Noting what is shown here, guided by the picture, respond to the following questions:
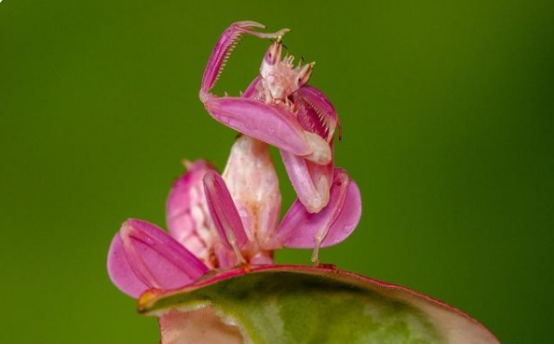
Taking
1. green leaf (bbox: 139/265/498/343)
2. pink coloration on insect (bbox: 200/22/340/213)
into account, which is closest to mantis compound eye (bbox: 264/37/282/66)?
pink coloration on insect (bbox: 200/22/340/213)

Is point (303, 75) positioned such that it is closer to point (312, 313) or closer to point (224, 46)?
point (224, 46)

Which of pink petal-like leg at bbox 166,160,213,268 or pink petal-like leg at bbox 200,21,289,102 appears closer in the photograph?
pink petal-like leg at bbox 200,21,289,102

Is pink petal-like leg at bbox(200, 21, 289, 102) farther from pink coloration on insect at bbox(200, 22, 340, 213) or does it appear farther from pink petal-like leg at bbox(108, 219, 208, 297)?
pink petal-like leg at bbox(108, 219, 208, 297)

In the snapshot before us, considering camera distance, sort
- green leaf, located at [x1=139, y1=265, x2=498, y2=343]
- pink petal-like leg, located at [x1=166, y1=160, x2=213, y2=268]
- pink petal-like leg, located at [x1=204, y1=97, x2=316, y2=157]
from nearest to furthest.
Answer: green leaf, located at [x1=139, y1=265, x2=498, y2=343] → pink petal-like leg, located at [x1=204, y1=97, x2=316, y2=157] → pink petal-like leg, located at [x1=166, y1=160, x2=213, y2=268]

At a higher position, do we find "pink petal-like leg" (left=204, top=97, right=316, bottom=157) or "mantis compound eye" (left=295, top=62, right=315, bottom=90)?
"mantis compound eye" (left=295, top=62, right=315, bottom=90)

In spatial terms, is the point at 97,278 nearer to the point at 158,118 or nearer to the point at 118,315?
the point at 118,315

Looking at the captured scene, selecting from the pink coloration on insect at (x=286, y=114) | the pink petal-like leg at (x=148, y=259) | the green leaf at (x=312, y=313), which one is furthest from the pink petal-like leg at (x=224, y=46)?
the green leaf at (x=312, y=313)

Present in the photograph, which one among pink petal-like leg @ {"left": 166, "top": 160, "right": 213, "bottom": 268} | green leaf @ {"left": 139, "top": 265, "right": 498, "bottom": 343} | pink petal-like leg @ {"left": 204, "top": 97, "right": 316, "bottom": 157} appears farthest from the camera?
pink petal-like leg @ {"left": 166, "top": 160, "right": 213, "bottom": 268}
